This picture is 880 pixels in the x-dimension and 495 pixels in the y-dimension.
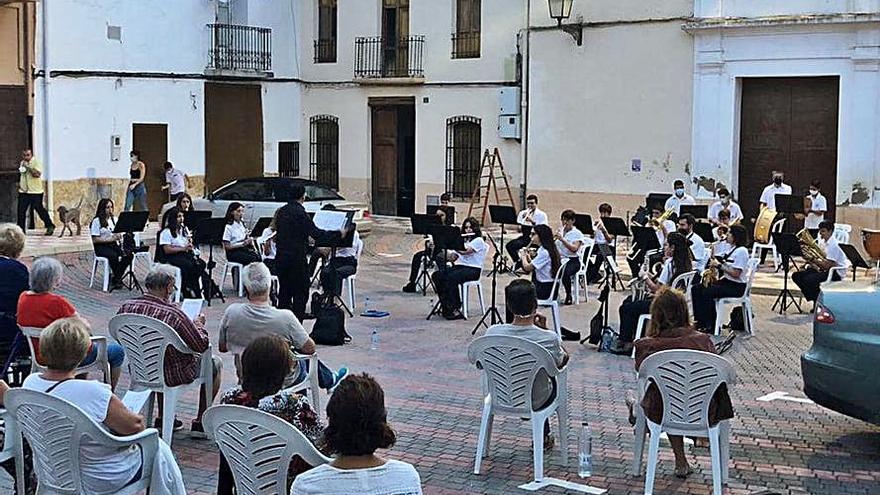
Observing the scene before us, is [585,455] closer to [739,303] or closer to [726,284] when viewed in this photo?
[726,284]

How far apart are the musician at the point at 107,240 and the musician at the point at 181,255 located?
1.10 meters

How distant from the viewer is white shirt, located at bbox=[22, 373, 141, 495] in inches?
230

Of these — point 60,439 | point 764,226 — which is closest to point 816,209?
A: point 764,226

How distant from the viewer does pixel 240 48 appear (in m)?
28.3

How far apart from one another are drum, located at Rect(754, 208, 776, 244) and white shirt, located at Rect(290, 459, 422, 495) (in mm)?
16727

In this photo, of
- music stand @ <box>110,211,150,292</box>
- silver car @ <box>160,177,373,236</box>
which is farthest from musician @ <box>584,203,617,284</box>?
music stand @ <box>110,211,150,292</box>

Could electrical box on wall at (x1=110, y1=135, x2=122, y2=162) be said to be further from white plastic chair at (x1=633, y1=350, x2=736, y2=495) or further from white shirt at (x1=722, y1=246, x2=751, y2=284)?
white plastic chair at (x1=633, y1=350, x2=736, y2=495)

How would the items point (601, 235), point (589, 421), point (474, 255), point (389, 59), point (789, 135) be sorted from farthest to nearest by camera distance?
point (389, 59)
point (789, 135)
point (601, 235)
point (474, 255)
point (589, 421)

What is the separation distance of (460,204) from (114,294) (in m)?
11.8

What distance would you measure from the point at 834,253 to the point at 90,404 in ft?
39.0

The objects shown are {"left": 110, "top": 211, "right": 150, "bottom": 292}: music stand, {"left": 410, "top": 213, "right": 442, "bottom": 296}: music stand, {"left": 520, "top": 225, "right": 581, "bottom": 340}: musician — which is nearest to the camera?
{"left": 520, "top": 225, "right": 581, "bottom": 340}: musician

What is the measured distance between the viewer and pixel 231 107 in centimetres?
2888

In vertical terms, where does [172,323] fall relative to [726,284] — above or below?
above

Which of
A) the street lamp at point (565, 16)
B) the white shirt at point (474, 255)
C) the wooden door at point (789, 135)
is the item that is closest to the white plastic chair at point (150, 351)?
the white shirt at point (474, 255)
